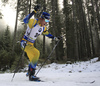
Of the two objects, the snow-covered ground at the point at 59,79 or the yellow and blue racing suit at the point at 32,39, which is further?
the yellow and blue racing suit at the point at 32,39

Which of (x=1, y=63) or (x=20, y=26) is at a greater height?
(x=20, y=26)

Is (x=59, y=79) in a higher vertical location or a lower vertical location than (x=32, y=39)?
lower

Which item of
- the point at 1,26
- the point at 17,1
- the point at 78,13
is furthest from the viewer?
the point at 1,26

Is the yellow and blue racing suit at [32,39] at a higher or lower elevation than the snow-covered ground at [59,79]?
higher

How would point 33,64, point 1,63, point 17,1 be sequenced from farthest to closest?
1. point 17,1
2. point 1,63
3. point 33,64

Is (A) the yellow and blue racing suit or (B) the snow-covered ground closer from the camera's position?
(B) the snow-covered ground

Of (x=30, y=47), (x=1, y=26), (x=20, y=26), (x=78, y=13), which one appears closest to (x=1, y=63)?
(x=20, y=26)

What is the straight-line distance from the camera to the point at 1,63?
9125 mm

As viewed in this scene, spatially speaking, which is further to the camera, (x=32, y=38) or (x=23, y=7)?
(x=23, y=7)

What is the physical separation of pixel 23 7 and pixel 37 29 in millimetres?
10764

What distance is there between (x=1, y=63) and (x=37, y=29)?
24.0 ft

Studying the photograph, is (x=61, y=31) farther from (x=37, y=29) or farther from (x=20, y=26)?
(x=37, y=29)

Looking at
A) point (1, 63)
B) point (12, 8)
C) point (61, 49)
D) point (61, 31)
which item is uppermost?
point (12, 8)

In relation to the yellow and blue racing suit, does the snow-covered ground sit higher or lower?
lower
